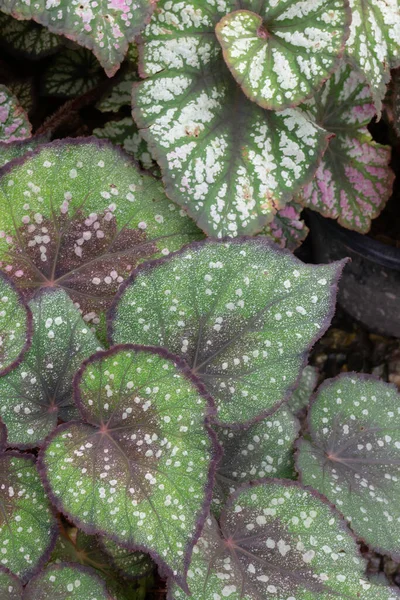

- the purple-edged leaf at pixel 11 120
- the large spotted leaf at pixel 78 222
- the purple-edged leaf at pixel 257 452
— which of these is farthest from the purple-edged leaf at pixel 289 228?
the purple-edged leaf at pixel 11 120

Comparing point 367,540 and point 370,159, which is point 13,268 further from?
point 370,159

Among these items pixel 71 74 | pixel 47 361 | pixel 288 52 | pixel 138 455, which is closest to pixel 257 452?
pixel 138 455

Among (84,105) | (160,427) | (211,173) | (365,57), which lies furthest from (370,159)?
(160,427)

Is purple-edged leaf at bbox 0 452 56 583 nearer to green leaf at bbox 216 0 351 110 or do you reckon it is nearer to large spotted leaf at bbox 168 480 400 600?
large spotted leaf at bbox 168 480 400 600

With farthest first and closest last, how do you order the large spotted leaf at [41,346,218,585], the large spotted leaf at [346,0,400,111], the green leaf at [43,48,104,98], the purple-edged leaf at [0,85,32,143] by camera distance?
1. the green leaf at [43,48,104,98]
2. the purple-edged leaf at [0,85,32,143]
3. the large spotted leaf at [346,0,400,111]
4. the large spotted leaf at [41,346,218,585]

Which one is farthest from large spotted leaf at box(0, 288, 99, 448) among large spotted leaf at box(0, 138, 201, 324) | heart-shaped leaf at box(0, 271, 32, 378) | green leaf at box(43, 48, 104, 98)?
green leaf at box(43, 48, 104, 98)
